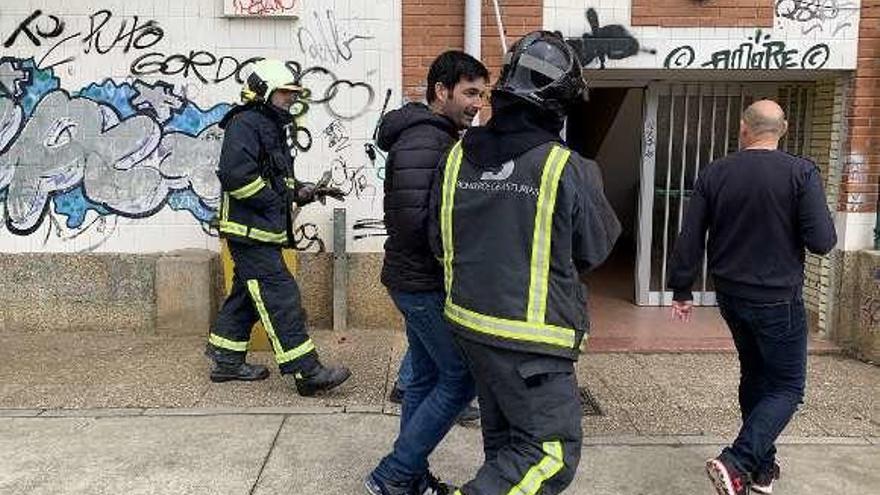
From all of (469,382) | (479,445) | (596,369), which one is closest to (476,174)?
(469,382)

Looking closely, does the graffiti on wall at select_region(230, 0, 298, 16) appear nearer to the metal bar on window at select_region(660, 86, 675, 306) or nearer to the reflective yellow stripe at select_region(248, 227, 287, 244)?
the reflective yellow stripe at select_region(248, 227, 287, 244)

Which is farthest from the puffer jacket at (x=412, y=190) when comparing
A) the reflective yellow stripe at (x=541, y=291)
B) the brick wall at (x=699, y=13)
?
the brick wall at (x=699, y=13)

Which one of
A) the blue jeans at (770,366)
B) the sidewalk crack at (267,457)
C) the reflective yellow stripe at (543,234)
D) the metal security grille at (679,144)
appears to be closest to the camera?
the reflective yellow stripe at (543,234)

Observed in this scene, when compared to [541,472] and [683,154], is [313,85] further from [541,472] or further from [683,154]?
[541,472]

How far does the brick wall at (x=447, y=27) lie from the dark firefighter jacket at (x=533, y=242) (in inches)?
136

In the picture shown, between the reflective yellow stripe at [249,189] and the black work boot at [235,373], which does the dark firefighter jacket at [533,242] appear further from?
the black work boot at [235,373]

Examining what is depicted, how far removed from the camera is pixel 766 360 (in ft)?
11.7

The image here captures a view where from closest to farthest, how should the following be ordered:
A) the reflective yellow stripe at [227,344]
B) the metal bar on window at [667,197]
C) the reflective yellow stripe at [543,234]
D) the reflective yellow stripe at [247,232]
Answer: the reflective yellow stripe at [543,234] < the reflective yellow stripe at [247,232] < the reflective yellow stripe at [227,344] < the metal bar on window at [667,197]

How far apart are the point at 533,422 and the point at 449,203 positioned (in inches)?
29.1

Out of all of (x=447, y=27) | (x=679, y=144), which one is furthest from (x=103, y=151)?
(x=679, y=144)

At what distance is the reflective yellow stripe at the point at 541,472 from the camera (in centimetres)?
258

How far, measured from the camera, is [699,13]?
5.93 meters

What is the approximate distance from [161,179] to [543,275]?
169 inches

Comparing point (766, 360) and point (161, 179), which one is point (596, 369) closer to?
point (766, 360)
